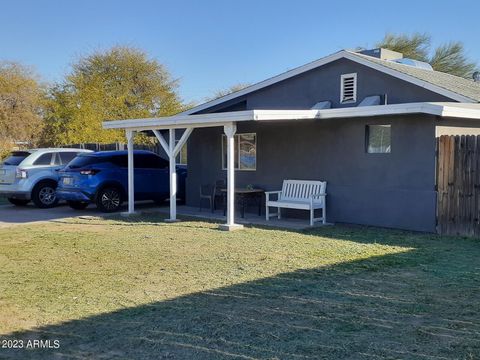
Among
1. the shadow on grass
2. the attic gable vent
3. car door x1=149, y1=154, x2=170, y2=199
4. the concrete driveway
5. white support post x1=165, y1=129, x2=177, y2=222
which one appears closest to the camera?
the shadow on grass

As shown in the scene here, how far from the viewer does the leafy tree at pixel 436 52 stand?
31984mm

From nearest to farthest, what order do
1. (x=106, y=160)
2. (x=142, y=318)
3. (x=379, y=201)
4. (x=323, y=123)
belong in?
(x=142, y=318), (x=379, y=201), (x=323, y=123), (x=106, y=160)

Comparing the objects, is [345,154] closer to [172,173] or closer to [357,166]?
[357,166]

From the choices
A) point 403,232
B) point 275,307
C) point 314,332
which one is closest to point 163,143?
point 403,232

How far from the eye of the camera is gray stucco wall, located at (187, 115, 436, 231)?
34.1 feet

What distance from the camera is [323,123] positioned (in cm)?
1213

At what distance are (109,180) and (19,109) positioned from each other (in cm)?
1765

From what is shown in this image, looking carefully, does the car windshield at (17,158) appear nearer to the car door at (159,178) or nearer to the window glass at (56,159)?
the window glass at (56,159)

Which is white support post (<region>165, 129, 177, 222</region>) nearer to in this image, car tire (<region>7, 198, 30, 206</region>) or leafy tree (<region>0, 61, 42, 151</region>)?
car tire (<region>7, 198, 30, 206</region>)

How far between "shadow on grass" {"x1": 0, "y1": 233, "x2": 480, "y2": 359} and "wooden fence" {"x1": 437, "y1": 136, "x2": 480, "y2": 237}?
3567mm

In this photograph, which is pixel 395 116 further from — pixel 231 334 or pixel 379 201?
pixel 231 334

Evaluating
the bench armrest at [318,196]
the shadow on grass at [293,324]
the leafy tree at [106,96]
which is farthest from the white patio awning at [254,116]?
the leafy tree at [106,96]


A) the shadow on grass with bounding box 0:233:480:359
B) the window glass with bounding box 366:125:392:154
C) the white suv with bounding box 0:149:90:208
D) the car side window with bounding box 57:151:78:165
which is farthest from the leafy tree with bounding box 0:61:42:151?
the shadow on grass with bounding box 0:233:480:359

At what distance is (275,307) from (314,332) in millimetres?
828
